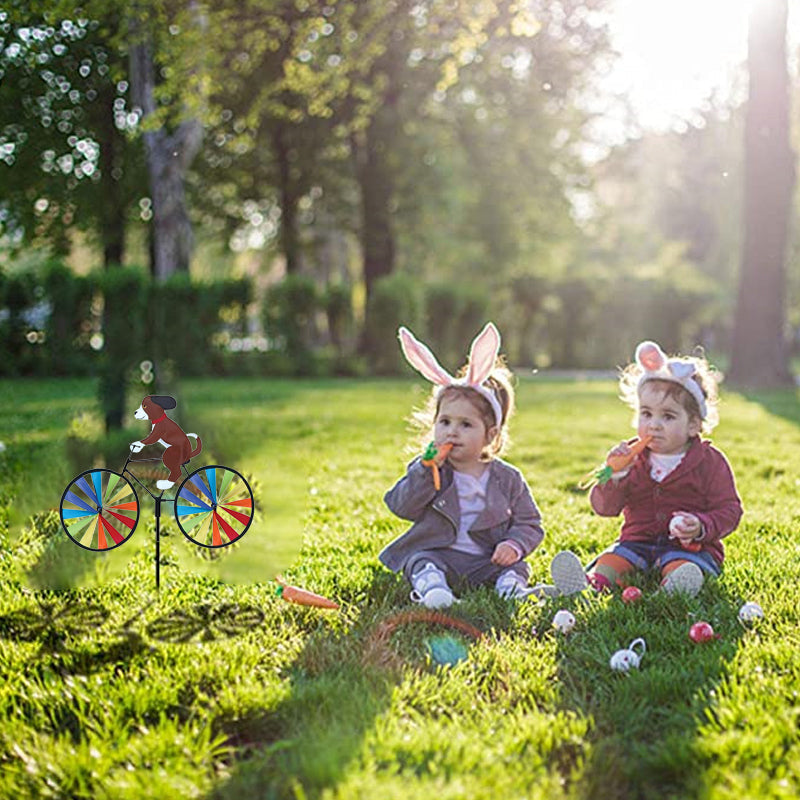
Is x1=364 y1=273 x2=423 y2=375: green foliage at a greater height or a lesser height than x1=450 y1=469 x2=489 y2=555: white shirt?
greater

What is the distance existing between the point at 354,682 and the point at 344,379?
1495cm

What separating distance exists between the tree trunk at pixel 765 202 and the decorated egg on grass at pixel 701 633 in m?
14.2

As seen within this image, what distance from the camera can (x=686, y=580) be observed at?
4.30 m

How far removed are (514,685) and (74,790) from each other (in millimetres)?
1356

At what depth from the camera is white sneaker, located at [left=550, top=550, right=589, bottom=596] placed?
4.31 meters

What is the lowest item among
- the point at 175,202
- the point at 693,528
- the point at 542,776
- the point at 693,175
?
the point at 542,776

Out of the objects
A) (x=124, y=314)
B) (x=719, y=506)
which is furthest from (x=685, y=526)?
(x=124, y=314)

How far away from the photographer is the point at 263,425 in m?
10.4

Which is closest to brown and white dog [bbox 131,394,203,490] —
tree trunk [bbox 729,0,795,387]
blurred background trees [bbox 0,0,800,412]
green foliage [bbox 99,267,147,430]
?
blurred background trees [bbox 0,0,800,412]

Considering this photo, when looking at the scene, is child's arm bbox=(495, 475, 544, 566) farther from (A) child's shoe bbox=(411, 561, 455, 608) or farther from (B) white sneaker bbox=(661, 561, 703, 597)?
(B) white sneaker bbox=(661, 561, 703, 597)

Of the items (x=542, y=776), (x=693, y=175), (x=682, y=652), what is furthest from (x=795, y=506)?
(x=693, y=175)

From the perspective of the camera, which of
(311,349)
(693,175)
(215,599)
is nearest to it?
(215,599)

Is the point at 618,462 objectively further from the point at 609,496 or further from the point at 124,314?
the point at 124,314

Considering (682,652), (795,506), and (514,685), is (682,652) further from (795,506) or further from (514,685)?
(795,506)
